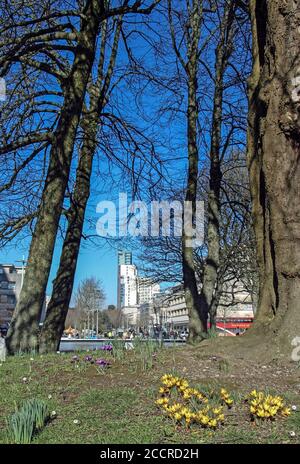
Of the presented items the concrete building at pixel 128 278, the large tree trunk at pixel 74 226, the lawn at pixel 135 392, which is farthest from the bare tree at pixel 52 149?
the concrete building at pixel 128 278

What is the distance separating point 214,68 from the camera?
43.5 ft

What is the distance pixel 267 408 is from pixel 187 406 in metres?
0.59

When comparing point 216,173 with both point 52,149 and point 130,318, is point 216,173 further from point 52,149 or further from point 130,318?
point 130,318

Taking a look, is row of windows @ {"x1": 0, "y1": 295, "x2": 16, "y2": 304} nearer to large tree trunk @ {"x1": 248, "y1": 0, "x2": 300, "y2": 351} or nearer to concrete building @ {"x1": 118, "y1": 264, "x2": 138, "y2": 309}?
concrete building @ {"x1": 118, "y1": 264, "x2": 138, "y2": 309}

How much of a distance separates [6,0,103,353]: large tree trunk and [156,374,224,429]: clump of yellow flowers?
4.00m

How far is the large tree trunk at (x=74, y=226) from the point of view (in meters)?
8.80

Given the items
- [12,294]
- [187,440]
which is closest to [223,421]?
[187,440]

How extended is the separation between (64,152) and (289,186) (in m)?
4.58

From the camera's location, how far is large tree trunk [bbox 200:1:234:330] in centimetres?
1202

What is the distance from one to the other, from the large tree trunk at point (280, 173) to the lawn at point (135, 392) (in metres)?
0.69

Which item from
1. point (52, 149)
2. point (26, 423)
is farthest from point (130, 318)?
point (26, 423)

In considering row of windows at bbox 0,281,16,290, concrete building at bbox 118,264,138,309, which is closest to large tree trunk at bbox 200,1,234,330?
concrete building at bbox 118,264,138,309

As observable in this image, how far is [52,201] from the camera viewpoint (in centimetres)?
830
